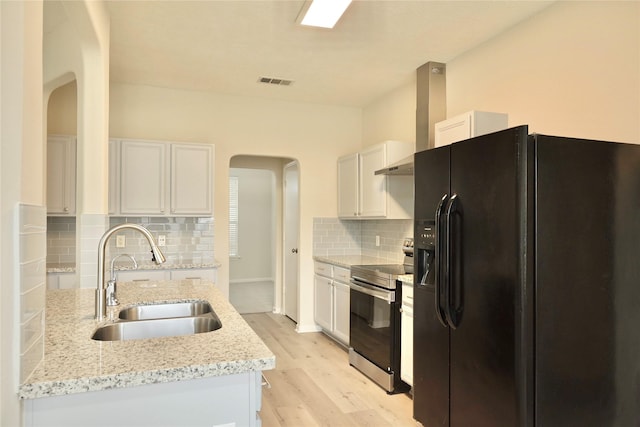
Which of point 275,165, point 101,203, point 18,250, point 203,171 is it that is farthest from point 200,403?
point 275,165

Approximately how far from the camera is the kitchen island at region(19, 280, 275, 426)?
3.93ft

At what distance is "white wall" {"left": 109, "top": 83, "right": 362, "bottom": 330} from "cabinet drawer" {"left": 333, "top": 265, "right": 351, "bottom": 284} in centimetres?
75

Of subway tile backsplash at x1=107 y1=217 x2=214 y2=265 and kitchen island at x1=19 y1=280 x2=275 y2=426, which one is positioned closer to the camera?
kitchen island at x1=19 y1=280 x2=275 y2=426

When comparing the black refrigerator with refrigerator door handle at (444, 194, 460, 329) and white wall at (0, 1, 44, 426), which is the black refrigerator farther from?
white wall at (0, 1, 44, 426)

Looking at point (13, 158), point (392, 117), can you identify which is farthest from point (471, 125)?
point (13, 158)

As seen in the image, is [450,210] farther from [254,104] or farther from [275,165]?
[275,165]

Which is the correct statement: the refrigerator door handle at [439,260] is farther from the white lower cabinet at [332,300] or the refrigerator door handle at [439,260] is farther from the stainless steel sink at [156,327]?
the white lower cabinet at [332,300]

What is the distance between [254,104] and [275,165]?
1476mm

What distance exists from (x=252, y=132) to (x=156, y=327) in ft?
11.4

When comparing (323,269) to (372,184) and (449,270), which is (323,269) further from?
(449,270)

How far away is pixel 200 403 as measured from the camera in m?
1.33

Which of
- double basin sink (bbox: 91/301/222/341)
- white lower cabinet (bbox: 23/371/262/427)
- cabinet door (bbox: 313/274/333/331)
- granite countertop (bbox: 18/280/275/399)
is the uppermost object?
granite countertop (bbox: 18/280/275/399)

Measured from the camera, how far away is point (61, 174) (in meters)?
4.01

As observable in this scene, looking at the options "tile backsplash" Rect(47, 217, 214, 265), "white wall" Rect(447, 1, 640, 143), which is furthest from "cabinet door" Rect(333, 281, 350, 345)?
"white wall" Rect(447, 1, 640, 143)
